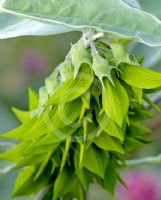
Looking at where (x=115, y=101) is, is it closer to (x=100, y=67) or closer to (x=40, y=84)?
(x=100, y=67)

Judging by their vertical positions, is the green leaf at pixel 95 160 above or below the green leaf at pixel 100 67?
below

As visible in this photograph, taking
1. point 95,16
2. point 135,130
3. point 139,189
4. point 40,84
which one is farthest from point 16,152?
point 40,84

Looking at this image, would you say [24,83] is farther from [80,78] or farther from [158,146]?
[80,78]

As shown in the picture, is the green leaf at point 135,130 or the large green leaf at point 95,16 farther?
the green leaf at point 135,130

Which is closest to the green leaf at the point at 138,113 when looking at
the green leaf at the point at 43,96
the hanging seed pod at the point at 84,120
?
the hanging seed pod at the point at 84,120


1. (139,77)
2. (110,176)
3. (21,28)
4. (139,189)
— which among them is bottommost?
(139,189)

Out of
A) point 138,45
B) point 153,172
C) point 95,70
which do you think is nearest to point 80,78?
point 95,70

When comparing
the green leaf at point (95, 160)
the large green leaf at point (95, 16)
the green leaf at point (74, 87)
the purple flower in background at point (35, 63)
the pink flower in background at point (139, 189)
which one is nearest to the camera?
the large green leaf at point (95, 16)

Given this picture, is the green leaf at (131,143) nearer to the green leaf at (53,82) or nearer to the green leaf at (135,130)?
the green leaf at (135,130)
